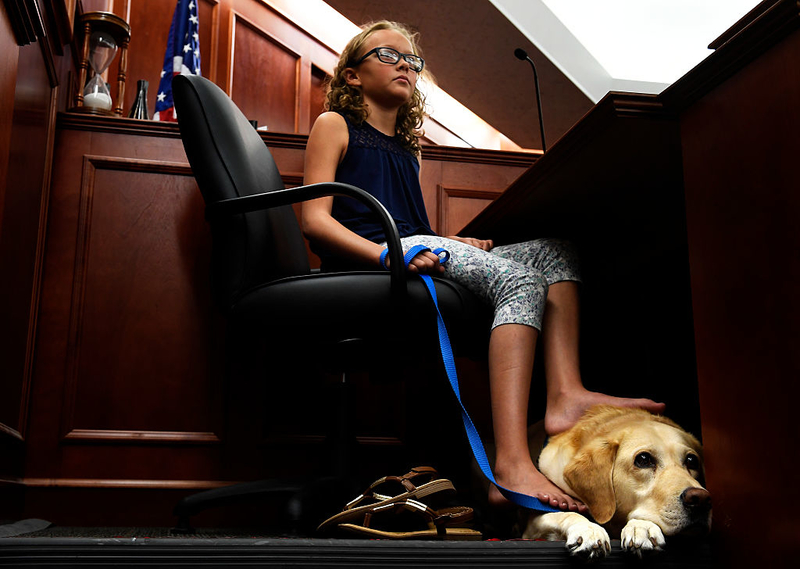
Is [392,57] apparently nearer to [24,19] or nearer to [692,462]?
[24,19]

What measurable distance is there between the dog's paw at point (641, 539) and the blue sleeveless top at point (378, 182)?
2.70ft

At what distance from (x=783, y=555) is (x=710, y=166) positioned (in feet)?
1.75

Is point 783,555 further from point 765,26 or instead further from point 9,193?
point 9,193

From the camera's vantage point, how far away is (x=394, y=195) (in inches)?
70.1

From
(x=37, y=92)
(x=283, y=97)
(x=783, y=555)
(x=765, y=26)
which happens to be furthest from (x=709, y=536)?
(x=283, y=97)

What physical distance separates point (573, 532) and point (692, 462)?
0.32 meters

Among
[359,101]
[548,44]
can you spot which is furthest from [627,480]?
[548,44]

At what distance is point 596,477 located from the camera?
4.00 feet

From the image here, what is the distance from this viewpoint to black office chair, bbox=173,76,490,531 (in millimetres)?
1396

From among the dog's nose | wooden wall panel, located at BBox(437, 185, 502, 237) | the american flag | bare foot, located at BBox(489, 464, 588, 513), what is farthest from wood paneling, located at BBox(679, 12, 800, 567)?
the american flag

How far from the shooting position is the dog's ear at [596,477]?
47.3 inches

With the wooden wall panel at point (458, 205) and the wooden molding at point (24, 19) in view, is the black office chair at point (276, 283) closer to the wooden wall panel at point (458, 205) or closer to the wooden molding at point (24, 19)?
the wooden molding at point (24, 19)

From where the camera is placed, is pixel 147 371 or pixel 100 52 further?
pixel 100 52

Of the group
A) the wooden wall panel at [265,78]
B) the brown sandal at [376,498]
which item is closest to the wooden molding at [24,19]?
the brown sandal at [376,498]
